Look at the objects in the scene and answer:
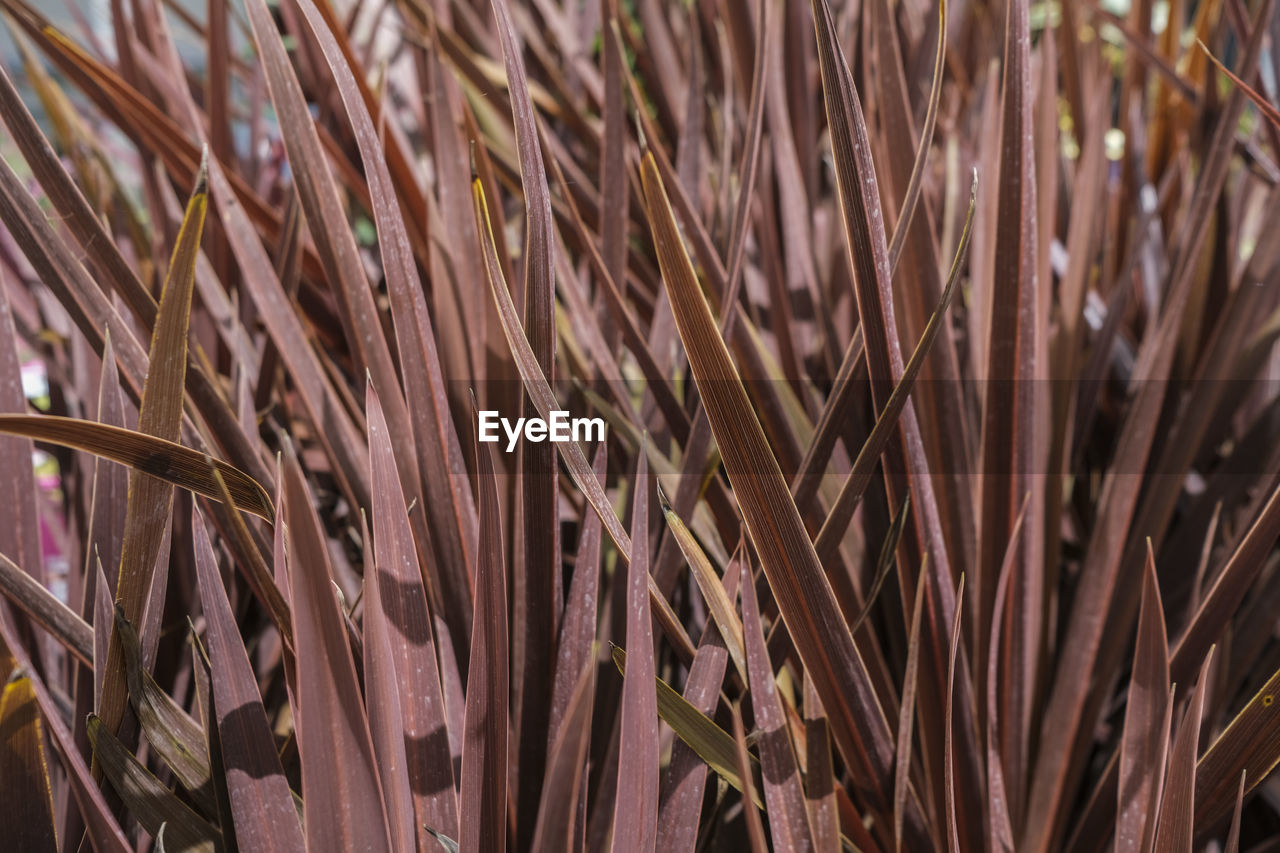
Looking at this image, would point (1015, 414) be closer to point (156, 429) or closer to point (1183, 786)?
point (1183, 786)

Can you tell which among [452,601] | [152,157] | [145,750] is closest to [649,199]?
[452,601]

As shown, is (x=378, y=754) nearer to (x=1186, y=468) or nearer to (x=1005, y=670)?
(x=1005, y=670)

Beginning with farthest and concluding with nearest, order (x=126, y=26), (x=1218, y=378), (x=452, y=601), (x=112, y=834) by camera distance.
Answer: (x=126, y=26), (x=1218, y=378), (x=452, y=601), (x=112, y=834)

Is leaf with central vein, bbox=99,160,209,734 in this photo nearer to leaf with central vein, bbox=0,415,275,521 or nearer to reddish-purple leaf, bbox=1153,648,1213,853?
leaf with central vein, bbox=0,415,275,521

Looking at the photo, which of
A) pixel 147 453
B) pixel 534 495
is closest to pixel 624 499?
pixel 534 495

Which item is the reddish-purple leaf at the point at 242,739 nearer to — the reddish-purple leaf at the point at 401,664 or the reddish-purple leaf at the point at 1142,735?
the reddish-purple leaf at the point at 401,664

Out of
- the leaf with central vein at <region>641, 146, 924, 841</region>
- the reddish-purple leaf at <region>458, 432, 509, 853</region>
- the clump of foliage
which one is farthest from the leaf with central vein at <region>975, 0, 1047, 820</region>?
the reddish-purple leaf at <region>458, 432, 509, 853</region>

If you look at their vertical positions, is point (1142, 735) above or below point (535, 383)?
below
